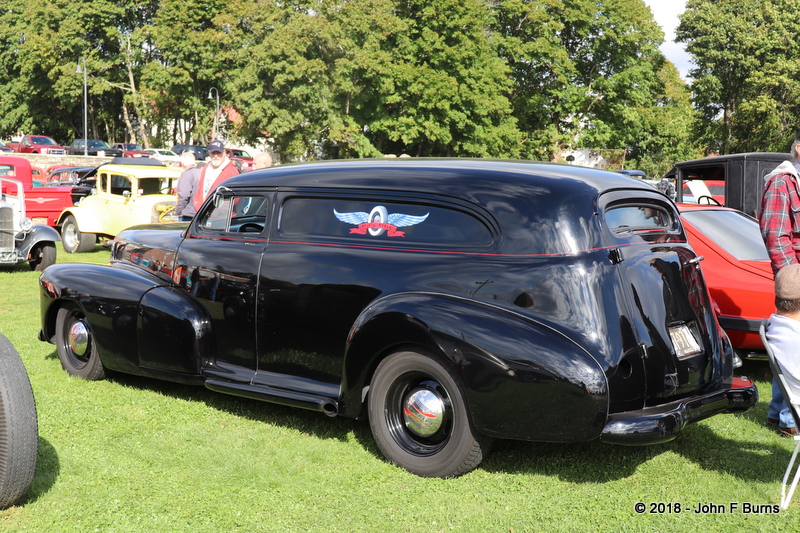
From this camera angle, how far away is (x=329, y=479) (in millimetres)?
4406

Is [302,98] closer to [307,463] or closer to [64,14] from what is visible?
[64,14]

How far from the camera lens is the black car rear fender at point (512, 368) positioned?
150 inches

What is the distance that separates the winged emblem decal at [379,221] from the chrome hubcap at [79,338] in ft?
8.66

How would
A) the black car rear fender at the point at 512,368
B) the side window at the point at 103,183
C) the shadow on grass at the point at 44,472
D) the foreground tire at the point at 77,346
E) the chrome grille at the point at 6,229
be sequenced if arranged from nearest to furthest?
the black car rear fender at the point at 512,368, the shadow on grass at the point at 44,472, the foreground tire at the point at 77,346, the chrome grille at the point at 6,229, the side window at the point at 103,183

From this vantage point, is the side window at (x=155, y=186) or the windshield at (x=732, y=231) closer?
the windshield at (x=732, y=231)

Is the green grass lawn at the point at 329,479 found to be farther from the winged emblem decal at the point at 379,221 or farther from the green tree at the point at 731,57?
the green tree at the point at 731,57

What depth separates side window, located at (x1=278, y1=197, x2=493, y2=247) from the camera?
4387 millimetres

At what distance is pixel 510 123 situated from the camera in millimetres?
45188

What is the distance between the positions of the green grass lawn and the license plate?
2.43 ft

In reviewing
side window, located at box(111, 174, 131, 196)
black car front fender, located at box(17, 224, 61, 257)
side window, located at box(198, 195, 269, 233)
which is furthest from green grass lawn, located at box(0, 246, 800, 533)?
side window, located at box(111, 174, 131, 196)

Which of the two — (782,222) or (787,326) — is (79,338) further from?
(782,222)

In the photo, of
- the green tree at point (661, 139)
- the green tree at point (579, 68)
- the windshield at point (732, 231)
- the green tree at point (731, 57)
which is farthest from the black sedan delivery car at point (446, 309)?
the green tree at point (661, 139)

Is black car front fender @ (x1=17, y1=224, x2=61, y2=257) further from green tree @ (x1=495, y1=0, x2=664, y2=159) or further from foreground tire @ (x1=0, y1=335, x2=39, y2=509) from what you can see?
green tree @ (x1=495, y1=0, x2=664, y2=159)

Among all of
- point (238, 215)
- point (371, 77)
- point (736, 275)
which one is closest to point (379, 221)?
point (238, 215)
